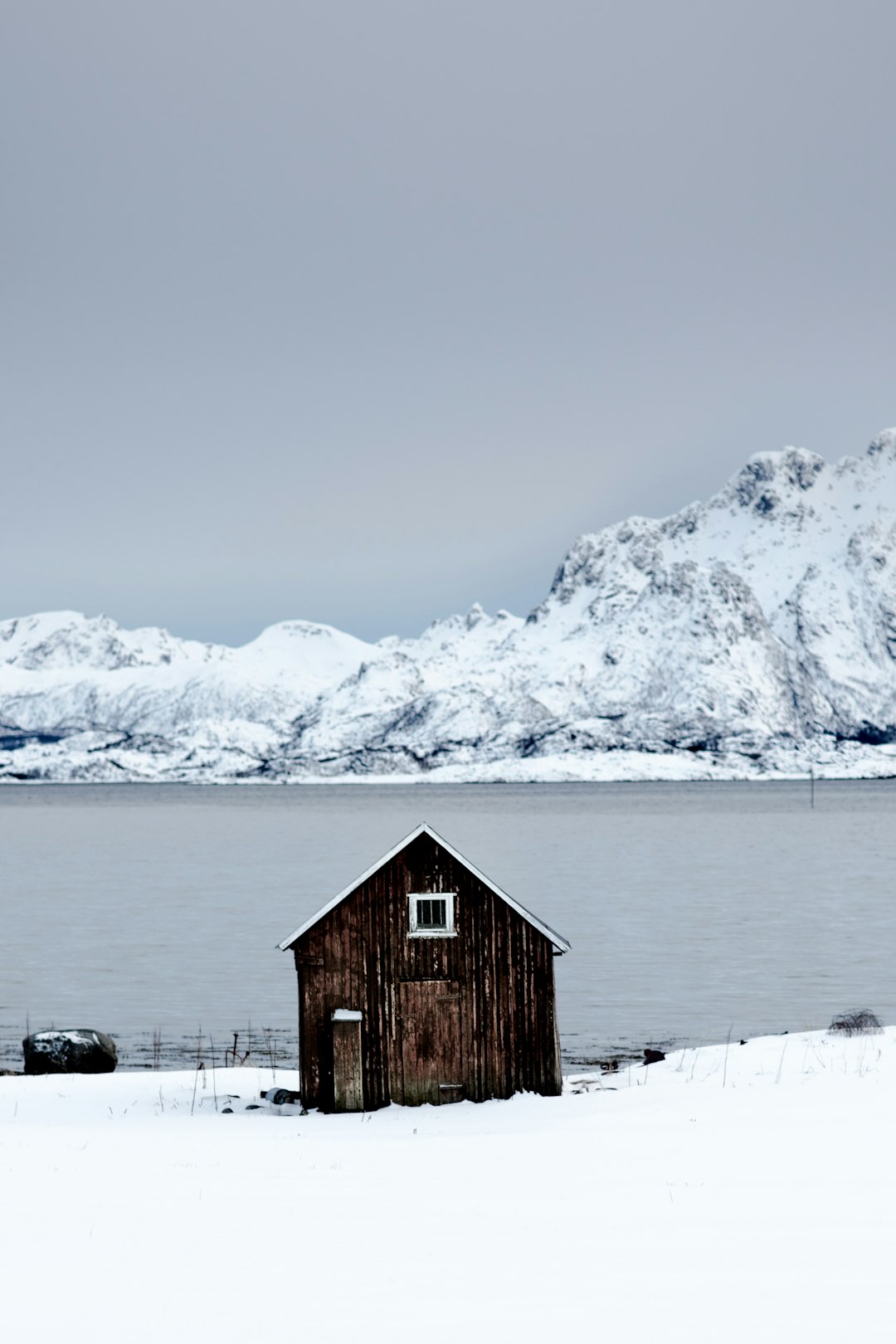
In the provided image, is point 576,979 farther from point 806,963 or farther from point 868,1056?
point 868,1056

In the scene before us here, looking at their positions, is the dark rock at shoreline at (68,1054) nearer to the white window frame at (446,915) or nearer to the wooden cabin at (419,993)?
the wooden cabin at (419,993)

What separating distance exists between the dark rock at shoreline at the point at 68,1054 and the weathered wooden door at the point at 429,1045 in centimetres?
1139

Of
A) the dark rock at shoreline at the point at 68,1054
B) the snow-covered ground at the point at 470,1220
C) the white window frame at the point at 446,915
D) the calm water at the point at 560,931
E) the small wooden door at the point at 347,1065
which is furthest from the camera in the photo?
the calm water at the point at 560,931

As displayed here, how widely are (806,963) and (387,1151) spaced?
4081 cm

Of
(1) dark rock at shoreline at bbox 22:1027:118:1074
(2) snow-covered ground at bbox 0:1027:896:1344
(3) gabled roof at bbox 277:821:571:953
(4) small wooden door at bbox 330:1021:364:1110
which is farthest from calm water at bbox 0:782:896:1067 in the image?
(2) snow-covered ground at bbox 0:1027:896:1344

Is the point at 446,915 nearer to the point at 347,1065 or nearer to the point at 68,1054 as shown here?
the point at 347,1065

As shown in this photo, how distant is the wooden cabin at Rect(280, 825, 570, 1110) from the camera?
26.1m

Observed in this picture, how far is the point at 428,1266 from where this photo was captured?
1324 cm

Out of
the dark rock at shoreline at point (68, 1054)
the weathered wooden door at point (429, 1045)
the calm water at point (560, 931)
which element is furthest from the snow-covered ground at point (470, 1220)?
the calm water at point (560, 931)

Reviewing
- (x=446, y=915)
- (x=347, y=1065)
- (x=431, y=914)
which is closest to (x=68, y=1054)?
(x=347, y=1065)

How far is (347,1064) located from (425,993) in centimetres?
205

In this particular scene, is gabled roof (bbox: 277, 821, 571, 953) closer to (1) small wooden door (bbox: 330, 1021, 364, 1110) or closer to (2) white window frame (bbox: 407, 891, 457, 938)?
(2) white window frame (bbox: 407, 891, 457, 938)

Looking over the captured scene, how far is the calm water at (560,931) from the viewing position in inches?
1754

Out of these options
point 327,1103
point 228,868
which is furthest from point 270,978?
point 228,868
